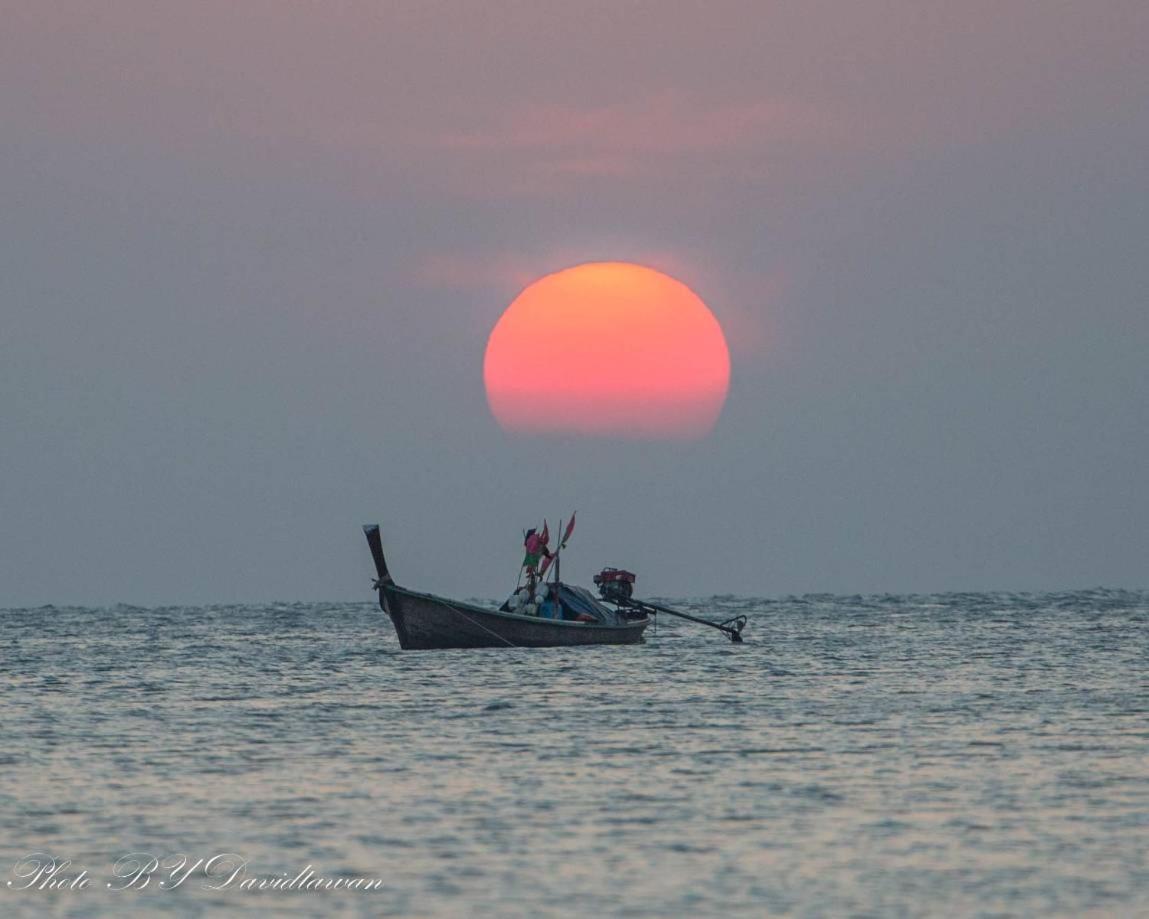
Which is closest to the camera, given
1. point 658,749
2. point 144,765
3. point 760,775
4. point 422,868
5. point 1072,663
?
point 422,868

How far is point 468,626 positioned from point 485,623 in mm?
789

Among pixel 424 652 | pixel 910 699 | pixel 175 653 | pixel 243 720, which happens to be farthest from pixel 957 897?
pixel 175 653

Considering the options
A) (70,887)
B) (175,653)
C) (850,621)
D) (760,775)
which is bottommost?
(70,887)

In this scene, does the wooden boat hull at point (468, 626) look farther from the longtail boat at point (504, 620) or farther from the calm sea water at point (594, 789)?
the calm sea water at point (594, 789)

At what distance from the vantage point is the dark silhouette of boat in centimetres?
7031

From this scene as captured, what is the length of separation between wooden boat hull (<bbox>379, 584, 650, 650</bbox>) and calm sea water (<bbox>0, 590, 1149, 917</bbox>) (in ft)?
12.5

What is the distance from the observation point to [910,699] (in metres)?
53.2

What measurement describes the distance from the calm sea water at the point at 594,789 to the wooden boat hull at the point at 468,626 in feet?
12.5

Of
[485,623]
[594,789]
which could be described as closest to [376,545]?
[485,623]

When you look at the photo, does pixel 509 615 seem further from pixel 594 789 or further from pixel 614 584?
pixel 594 789

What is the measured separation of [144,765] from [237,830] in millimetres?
9173

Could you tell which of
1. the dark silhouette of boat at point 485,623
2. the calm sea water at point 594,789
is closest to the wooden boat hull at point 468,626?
the dark silhouette of boat at point 485,623

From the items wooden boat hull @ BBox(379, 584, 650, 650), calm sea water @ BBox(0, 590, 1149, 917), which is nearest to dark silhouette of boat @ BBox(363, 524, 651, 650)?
wooden boat hull @ BBox(379, 584, 650, 650)

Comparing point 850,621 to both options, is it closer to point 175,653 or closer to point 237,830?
point 175,653
